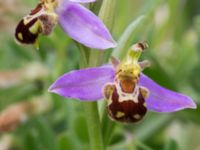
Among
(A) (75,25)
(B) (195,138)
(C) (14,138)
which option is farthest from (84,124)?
(B) (195,138)

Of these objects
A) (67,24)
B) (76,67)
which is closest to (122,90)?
(67,24)

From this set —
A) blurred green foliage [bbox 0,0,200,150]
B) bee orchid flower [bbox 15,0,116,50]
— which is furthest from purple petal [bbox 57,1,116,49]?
blurred green foliage [bbox 0,0,200,150]

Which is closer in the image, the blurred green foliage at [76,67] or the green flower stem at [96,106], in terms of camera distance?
the green flower stem at [96,106]

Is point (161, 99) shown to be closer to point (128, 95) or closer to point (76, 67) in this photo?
point (128, 95)

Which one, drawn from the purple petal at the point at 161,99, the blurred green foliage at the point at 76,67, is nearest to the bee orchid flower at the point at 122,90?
the purple petal at the point at 161,99

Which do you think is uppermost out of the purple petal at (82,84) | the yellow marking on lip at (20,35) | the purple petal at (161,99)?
the yellow marking on lip at (20,35)

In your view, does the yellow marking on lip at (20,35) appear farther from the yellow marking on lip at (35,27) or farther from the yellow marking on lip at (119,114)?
the yellow marking on lip at (119,114)

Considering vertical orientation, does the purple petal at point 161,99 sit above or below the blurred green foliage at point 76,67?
above

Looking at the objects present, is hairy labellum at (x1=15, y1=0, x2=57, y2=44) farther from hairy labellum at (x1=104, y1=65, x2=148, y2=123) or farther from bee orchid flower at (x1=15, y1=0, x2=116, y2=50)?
hairy labellum at (x1=104, y1=65, x2=148, y2=123)
